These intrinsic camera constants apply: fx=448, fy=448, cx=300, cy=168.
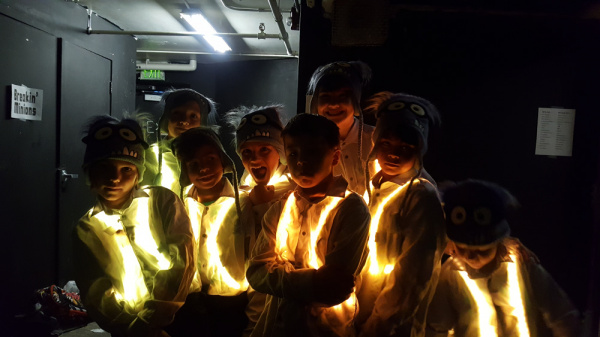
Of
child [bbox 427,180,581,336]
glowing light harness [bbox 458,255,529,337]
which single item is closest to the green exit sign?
child [bbox 427,180,581,336]

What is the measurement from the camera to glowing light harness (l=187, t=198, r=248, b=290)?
238 cm

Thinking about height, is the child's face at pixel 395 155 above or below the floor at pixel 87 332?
above

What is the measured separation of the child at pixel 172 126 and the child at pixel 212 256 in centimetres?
53

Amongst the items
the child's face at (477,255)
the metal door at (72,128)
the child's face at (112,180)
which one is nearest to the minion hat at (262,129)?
the child's face at (112,180)

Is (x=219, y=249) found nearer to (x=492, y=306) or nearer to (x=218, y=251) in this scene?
(x=218, y=251)

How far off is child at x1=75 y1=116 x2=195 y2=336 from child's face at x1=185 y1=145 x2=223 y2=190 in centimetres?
17

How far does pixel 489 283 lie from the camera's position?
7.34 ft

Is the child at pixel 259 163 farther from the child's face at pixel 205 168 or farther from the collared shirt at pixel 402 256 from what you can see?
the collared shirt at pixel 402 256

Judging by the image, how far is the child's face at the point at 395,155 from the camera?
2168 mm

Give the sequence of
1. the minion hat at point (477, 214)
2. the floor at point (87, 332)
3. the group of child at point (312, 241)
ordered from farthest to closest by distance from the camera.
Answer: the floor at point (87, 332) < the minion hat at point (477, 214) < the group of child at point (312, 241)

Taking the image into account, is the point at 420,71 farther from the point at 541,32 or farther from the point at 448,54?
the point at 541,32

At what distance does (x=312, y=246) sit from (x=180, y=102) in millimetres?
1533

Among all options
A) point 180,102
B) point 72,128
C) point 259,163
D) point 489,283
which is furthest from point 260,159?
point 72,128

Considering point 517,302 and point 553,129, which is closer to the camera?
point 517,302
